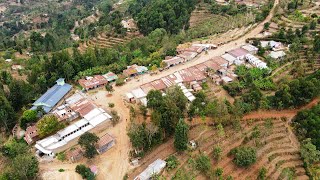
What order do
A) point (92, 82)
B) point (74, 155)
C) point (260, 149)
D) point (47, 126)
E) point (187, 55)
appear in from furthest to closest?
point (187, 55) → point (92, 82) → point (260, 149) → point (47, 126) → point (74, 155)

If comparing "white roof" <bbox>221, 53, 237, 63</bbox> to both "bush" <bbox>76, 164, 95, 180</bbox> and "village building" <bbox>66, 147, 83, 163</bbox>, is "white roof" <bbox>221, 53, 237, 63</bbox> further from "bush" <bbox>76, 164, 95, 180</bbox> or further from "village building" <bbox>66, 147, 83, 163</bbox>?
"bush" <bbox>76, 164, 95, 180</bbox>

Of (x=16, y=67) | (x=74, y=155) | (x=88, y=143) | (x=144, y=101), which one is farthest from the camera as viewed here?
(x=16, y=67)

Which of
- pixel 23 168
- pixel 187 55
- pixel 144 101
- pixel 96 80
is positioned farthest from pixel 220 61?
pixel 23 168

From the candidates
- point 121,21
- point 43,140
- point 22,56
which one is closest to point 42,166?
point 43,140

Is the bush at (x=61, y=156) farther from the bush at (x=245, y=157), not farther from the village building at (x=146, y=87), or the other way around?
the bush at (x=245, y=157)

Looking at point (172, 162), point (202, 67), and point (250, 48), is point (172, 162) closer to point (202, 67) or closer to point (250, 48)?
point (202, 67)

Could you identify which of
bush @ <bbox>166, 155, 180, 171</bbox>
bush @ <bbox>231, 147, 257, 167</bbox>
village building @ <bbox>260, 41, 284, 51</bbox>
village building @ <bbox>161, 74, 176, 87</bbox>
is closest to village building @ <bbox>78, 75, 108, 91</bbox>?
village building @ <bbox>161, 74, 176, 87</bbox>
